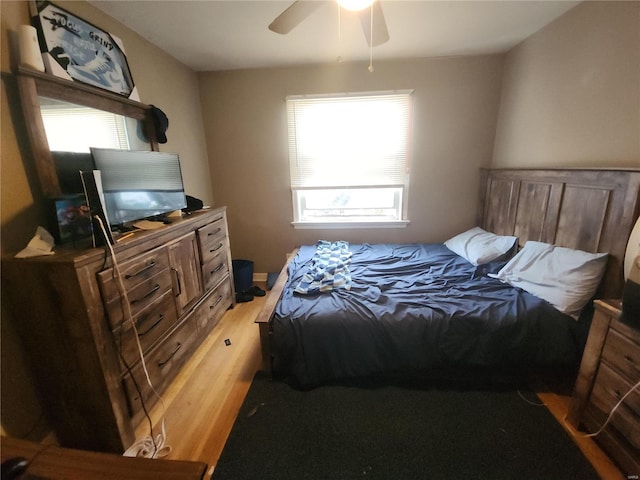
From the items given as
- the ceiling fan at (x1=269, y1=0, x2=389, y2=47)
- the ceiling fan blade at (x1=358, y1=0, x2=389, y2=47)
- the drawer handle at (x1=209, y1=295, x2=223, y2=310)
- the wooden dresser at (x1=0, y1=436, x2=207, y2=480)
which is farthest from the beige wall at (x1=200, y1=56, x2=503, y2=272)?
the wooden dresser at (x1=0, y1=436, x2=207, y2=480)

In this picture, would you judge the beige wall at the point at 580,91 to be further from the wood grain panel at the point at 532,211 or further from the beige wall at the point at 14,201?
the beige wall at the point at 14,201

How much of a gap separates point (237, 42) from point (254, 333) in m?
2.45

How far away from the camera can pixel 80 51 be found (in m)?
1.57

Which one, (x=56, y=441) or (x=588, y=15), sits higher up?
(x=588, y=15)

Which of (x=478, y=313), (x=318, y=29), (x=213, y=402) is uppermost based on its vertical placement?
(x=318, y=29)

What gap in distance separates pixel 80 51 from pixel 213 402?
2.21 metres

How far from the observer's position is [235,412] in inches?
62.3

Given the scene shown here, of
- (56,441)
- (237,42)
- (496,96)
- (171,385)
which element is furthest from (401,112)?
(56,441)

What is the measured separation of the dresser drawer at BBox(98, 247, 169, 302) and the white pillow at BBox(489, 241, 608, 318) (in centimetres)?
235

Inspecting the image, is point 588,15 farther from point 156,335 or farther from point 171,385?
point 171,385

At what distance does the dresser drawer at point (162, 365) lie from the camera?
1432 mm

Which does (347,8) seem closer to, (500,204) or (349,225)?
(349,225)

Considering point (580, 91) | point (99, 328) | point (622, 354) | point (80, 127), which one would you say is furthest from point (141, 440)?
point (580, 91)

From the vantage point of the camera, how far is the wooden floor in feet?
4.44
